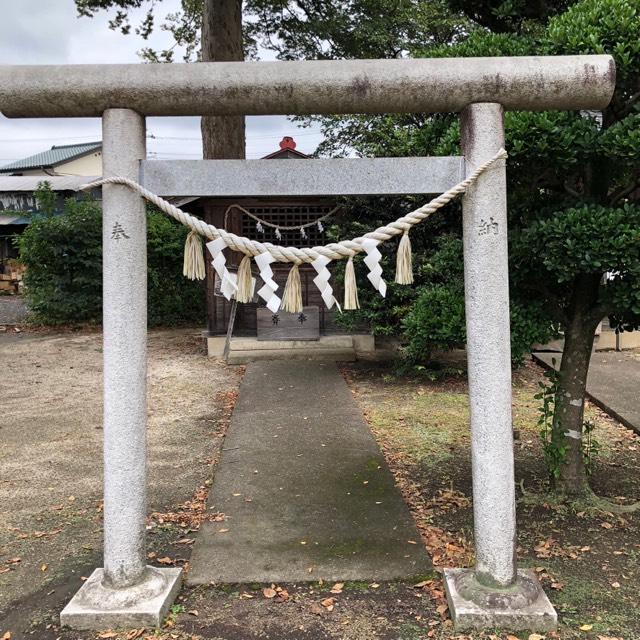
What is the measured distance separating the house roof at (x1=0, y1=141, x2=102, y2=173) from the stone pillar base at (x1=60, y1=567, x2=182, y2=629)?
3205 centimetres

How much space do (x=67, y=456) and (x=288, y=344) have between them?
194 inches

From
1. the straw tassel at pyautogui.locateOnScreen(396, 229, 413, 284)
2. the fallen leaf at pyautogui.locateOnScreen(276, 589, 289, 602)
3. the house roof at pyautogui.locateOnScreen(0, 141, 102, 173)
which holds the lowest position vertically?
the fallen leaf at pyautogui.locateOnScreen(276, 589, 289, 602)

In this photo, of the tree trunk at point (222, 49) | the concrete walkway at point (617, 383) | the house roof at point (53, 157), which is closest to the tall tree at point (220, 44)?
the tree trunk at point (222, 49)

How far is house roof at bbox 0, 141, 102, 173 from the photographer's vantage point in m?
31.5

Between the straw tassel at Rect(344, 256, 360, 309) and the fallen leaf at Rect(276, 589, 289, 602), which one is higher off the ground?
the straw tassel at Rect(344, 256, 360, 309)

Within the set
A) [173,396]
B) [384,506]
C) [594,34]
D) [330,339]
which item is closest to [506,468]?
[384,506]

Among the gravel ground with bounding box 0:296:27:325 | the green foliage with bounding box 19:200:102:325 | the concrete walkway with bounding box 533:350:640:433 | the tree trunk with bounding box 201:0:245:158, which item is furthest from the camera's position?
the gravel ground with bounding box 0:296:27:325

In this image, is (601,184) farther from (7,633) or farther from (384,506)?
(7,633)

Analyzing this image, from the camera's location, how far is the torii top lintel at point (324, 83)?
2951 millimetres

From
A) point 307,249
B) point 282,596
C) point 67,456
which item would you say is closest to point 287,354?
point 67,456

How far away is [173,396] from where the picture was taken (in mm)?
8242

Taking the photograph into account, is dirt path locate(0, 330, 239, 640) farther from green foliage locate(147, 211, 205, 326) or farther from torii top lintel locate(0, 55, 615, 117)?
green foliage locate(147, 211, 205, 326)

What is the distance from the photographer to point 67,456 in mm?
5801

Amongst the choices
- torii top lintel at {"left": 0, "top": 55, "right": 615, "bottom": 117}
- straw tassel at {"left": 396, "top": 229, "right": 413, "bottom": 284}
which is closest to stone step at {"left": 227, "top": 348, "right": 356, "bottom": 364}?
straw tassel at {"left": 396, "top": 229, "right": 413, "bottom": 284}
